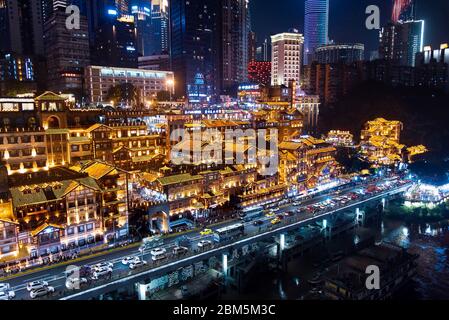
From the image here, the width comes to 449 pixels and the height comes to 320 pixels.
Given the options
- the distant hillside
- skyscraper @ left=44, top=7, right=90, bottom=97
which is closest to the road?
skyscraper @ left=44, top=7, right=90, bottom=97

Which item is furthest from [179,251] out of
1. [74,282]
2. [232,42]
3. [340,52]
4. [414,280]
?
[340,52]

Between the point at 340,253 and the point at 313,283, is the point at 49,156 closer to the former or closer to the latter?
the point at 313,283

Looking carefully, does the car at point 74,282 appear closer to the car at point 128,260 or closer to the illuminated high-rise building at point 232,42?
the car at point 128,260

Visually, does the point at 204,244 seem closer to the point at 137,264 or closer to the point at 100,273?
the point at 137,264

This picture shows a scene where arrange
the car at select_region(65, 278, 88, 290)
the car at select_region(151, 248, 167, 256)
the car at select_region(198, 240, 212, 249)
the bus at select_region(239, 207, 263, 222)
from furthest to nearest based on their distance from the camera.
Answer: the bus at select_region(239, 207, 263, 222) < the car at select_region(198, 240, 212, 249) < the car at select_region(151, 248, 167, 256) < the car at select_region(65, 278, 88, 290)

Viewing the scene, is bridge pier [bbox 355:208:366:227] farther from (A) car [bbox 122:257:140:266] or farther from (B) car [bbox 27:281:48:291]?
(B) car [bbox 27:281:48:291]

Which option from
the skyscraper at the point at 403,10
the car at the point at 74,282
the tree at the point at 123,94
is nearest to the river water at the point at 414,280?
the car at the point at 74,282
